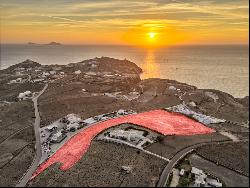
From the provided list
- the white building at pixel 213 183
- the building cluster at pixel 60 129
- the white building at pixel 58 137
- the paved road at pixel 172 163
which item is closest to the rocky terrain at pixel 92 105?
the paved road at pixel 172 163

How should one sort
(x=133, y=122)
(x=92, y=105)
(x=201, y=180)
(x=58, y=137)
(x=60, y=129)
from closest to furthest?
(x=201, y=180) → (x=133, y=122) → (x=58, y=137) → (x=60, y=129) → (x=92, y=105)

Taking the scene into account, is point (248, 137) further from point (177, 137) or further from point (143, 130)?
point (143, 130)

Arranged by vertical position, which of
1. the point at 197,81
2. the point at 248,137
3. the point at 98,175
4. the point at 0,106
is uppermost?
the point at 248,137

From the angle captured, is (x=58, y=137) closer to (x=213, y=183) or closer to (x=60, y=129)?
(x=60, y=129)

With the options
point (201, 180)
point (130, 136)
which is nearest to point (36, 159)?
point (130, 136)

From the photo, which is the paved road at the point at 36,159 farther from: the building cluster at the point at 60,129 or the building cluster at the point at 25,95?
the building cluster at the point at 25,95

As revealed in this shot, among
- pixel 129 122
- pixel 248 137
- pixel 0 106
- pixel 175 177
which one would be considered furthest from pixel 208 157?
pixel 0 106
